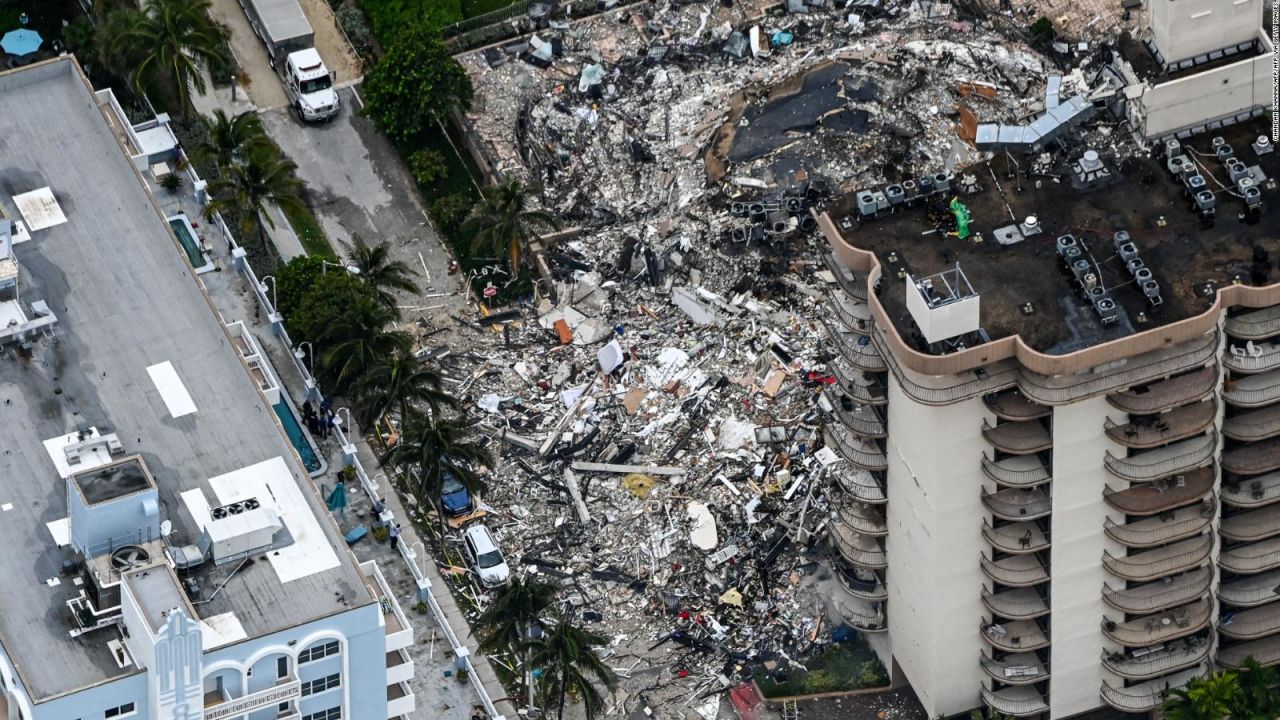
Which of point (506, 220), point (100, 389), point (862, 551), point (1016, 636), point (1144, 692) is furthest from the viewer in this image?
point (506, 220)

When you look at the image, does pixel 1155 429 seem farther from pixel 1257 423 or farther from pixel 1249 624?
pixel 1249 624

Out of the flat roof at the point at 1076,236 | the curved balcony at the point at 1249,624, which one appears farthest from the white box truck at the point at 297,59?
the curved balcony at the point at 1249,624

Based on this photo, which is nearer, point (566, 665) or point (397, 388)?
point (566, 665)

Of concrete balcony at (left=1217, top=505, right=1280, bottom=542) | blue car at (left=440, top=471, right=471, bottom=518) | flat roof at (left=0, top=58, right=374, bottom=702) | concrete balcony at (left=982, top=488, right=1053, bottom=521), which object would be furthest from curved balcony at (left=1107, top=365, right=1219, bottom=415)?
blue car at (left=440, top=471, right=471, bottom=518)

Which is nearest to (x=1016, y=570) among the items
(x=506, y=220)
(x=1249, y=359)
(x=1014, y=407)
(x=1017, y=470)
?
(x=1017, y=470)

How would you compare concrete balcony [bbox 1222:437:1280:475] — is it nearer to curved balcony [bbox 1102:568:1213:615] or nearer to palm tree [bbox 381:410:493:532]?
curved balcony [bbox 1102:568:1213:615]
